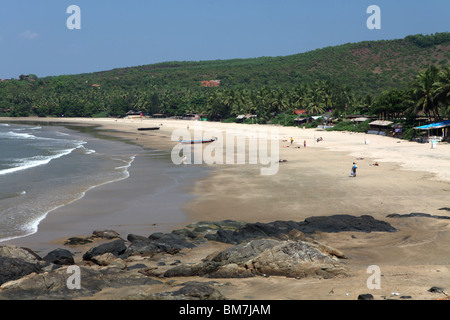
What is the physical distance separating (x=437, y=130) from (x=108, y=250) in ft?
168

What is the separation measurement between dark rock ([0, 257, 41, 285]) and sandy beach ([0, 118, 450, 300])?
480 centimetres

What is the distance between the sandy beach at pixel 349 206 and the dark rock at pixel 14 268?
15.8 ft

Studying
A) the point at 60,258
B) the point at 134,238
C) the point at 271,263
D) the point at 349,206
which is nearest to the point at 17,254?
the point at 60,258

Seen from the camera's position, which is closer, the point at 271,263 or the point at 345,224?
the point at 271,263

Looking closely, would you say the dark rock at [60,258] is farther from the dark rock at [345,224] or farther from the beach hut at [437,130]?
the beach hut at [437,130]

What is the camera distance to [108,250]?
17.6m

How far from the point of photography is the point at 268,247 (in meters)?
15.1

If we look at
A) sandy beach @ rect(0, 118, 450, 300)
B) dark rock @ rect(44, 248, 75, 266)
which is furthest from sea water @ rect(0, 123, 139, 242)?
dark rock @ rect(44, 248, 75, 266)

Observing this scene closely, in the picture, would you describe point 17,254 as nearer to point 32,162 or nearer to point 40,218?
point 40,218

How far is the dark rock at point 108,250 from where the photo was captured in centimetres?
1724

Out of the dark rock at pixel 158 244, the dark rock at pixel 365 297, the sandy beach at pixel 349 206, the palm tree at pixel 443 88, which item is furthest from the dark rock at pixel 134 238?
the palm tree at pixel 443 88

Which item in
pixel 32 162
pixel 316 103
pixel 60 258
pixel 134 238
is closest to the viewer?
pixel 60 258
